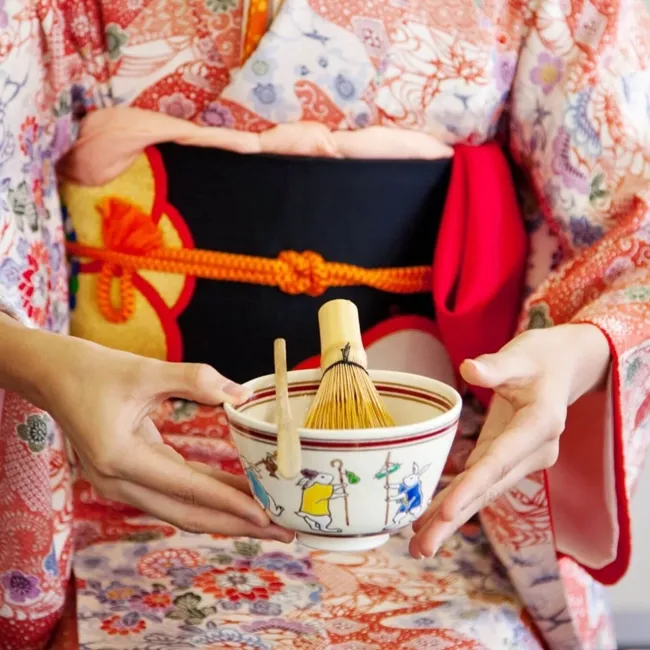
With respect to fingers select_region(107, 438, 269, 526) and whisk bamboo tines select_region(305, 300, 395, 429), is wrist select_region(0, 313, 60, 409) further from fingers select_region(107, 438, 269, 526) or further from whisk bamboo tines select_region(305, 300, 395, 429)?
whisk bamboo tines select_region(305, 300, 395, 429)

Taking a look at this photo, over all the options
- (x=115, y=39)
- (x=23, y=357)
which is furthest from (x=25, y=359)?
(x=115, y=39)

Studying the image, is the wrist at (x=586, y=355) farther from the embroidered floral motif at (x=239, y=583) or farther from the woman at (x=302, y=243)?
the embroidered floral motif at (x=239, y=583)

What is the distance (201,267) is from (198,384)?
301mm

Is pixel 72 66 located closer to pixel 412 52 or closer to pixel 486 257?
pixel 412 52

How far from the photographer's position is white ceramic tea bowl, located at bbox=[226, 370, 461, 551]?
0.53 metres

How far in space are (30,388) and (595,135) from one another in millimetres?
520

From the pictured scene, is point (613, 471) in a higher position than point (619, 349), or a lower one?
lower

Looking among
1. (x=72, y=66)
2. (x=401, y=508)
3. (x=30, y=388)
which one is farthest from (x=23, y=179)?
(x=401, y=508)

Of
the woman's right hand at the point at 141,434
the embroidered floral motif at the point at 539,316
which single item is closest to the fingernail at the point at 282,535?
the woman's right hand at the point at 141,434

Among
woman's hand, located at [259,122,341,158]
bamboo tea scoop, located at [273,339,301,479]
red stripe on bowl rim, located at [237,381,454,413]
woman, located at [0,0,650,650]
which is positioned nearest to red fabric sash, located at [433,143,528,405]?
woman, located at [0,0,650,650]

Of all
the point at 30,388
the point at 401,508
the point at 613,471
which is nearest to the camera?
the point at 401,508

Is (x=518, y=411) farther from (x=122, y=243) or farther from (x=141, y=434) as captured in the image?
(x=122, y=243)

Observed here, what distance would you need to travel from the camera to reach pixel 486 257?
85 centimetres

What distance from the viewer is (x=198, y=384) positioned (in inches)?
22.3
